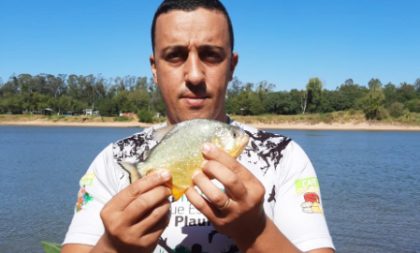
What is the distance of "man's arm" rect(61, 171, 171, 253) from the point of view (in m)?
2.35

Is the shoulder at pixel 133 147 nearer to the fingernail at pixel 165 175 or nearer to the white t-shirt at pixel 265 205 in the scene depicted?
the white t-shirt at pixel 265 205

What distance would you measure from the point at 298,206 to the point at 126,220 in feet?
3.86

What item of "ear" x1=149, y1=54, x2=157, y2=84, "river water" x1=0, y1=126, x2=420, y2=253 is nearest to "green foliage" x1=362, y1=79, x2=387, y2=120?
"river water" x1=0, y1=126, x2=420, y2=253

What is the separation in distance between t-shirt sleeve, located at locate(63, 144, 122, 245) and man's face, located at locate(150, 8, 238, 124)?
63 cm

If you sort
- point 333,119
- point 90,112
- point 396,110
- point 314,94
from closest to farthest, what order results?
1. point 396,110
2. point 333,119
3. point 314,94
4. point 90,112

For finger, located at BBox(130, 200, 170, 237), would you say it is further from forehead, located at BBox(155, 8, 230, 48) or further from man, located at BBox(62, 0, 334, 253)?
forehead, located at BBox(155, 8, 230, 48)

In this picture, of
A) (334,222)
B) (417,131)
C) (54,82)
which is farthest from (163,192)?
(54,82)

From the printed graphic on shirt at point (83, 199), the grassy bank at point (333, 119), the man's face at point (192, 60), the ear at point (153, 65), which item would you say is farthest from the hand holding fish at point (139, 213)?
the grassy bank at point (333, 119)

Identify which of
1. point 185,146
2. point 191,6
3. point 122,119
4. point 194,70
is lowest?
point 122,119

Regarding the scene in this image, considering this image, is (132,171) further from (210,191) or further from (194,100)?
(194,100)

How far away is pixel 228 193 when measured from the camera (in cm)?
232

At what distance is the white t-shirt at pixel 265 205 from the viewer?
2941 mm

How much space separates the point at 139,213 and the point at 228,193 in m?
0.48

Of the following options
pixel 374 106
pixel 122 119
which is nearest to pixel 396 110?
pixel 374 106
